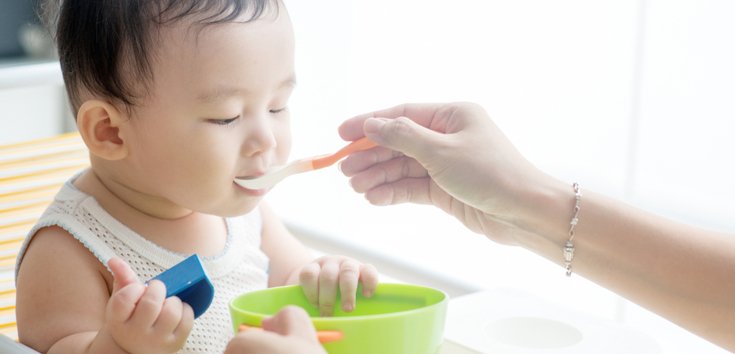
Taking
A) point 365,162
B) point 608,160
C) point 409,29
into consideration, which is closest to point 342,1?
point 409,29

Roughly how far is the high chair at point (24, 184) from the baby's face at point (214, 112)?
396 mm

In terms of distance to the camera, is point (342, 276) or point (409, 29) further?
point (409, 29)

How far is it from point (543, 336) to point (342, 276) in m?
0.26

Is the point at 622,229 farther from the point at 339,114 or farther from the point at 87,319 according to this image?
the point at 339,114

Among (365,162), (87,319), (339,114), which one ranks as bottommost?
(339,114)

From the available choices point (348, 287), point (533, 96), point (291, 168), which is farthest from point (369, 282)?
point (533, 96)

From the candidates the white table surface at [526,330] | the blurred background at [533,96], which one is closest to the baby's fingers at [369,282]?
the white table surface at [526,330]

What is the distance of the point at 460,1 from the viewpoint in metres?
2.96

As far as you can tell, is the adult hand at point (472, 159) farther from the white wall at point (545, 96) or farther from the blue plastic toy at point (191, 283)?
the white wall at point (545, 96)

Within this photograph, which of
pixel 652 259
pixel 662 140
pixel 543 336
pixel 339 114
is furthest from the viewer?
pixel 339 114

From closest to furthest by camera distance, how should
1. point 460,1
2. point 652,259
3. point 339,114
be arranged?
point 652,259, point 460,1, point 339,114

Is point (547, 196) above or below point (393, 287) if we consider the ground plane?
above

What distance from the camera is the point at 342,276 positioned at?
3.27 ft

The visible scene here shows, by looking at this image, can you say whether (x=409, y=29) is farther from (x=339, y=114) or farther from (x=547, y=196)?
(x=547, y=196)
